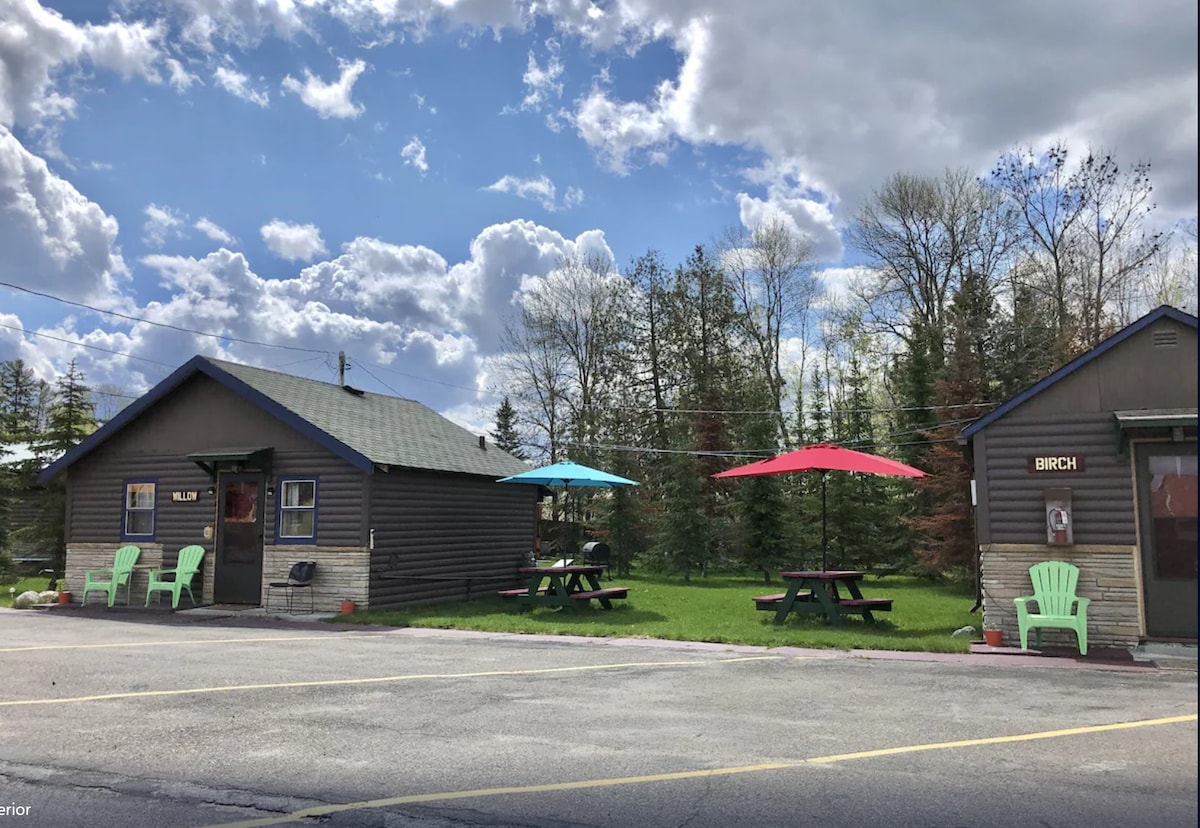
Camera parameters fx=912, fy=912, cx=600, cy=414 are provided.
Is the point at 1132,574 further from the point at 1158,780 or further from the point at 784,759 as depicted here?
the point at 784,759

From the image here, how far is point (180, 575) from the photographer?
1523 cm

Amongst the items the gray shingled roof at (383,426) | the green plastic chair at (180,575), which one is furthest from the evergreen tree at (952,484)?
the green plastic chair at (180,575)

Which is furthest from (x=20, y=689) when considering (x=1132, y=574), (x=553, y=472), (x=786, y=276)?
(x=786, y=276)

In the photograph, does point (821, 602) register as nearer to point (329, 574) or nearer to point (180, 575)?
point (329, 574)

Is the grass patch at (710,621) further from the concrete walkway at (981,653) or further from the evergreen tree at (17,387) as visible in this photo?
the evergreen tree at (17,387)

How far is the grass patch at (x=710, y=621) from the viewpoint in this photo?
10945 mm

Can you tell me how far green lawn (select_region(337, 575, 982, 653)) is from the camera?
10945 mm

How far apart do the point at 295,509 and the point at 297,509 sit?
36 millimetres

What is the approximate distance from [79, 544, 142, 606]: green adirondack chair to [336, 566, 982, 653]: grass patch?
4780mm

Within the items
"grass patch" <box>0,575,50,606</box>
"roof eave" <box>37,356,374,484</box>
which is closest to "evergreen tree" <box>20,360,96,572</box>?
"grass patch" <box>0,575,50,606</box>

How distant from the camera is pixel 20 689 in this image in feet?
26.3

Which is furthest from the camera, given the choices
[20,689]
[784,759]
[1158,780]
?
[20,689]

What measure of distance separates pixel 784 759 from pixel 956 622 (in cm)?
825

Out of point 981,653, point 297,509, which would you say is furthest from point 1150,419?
point 297,509
